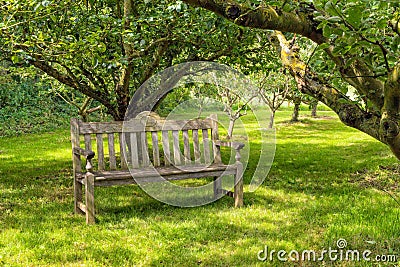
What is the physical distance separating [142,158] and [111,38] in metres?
2.30

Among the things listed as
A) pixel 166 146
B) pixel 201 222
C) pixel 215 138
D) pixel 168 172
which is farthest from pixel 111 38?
pixel 201 222

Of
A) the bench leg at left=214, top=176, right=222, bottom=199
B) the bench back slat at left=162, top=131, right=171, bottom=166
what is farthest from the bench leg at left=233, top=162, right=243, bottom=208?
the bench back slat at left=162, top=131, right=171, bottom=166

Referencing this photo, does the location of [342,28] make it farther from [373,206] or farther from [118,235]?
[373,206]

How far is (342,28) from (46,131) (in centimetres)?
1698

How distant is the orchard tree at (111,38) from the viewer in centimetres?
527

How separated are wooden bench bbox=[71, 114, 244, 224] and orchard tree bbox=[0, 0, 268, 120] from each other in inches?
37.2

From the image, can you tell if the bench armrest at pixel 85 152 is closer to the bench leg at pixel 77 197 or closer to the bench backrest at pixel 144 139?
the bench backrest at pixel 144 139

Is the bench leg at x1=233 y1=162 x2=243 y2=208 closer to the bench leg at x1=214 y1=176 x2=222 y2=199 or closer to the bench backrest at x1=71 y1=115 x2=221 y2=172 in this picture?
the bench leg at x1=214 y1=176 x2=222 y2=199

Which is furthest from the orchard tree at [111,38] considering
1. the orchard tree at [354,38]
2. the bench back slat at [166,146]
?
the orchard tree at [354,38]

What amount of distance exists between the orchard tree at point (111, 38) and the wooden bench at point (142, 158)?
94cm

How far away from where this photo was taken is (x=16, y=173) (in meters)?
8.99

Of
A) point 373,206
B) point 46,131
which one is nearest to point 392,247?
point 373,206

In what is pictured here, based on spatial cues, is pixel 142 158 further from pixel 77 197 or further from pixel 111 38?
pixel 111 38

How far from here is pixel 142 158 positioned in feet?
21.3
